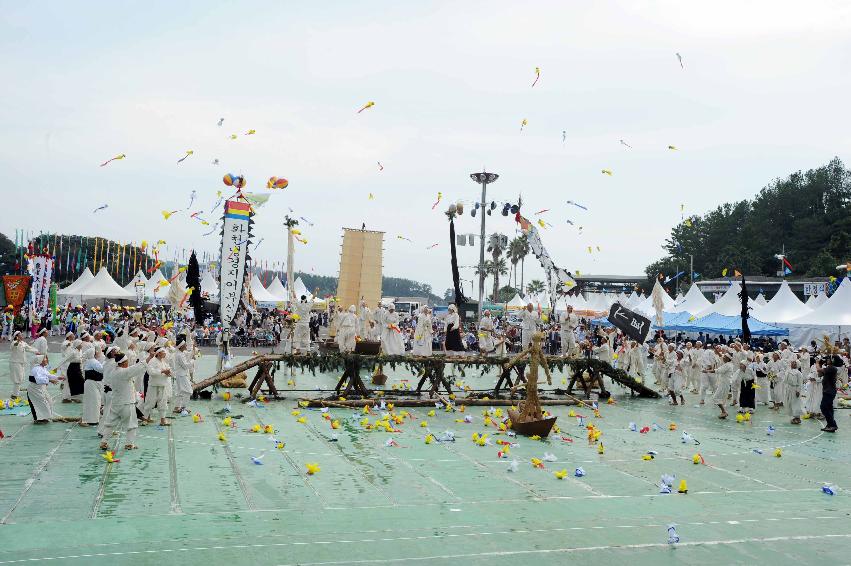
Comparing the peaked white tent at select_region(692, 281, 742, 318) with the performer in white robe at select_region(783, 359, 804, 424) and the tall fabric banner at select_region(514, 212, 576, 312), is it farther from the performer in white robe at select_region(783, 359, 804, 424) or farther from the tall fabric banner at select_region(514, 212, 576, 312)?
the performer in white robe at select_region(783, 359, 804, 424)

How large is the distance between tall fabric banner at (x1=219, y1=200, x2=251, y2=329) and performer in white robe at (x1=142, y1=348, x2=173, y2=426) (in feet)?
14.3

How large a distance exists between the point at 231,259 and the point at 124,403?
24.9 feet

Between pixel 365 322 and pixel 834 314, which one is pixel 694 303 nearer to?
pixel 834 314

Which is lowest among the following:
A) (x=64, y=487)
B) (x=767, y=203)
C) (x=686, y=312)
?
(x=64, y=487)

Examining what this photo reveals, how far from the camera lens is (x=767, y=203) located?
Answer: 274 ft

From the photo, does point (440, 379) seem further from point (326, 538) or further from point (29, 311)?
point (29, 311)

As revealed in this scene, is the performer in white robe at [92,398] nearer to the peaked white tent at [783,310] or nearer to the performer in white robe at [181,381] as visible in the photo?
the performer in white robe at [181,381]

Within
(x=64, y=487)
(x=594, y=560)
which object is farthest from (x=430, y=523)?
(x=64, y=487)

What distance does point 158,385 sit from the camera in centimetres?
1483

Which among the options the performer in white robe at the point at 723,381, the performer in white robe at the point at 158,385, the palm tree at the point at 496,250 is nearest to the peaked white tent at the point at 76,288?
the palm tree at the point at 496,250

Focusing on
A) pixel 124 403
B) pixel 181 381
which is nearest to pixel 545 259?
pixel 181 381

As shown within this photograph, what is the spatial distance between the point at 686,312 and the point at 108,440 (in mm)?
35508

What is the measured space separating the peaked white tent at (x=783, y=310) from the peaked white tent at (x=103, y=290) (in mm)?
36444

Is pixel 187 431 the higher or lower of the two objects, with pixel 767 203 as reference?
lower
